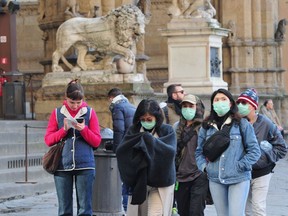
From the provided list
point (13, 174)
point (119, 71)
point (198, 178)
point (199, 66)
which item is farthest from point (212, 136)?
point (199, 66)

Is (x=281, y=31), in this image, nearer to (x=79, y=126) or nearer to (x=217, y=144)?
(x=79, y=126)

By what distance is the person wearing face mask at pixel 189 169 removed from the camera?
11852mm

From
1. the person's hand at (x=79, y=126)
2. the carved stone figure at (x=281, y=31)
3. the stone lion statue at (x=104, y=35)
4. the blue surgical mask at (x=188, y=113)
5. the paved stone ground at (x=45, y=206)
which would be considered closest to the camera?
the person's hand at (x=79, y=126)

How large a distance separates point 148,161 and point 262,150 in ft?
6.57

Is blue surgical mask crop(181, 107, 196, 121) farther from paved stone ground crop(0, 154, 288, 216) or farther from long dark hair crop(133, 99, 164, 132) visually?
paved stone ground crop(0, 154, 288, 216)

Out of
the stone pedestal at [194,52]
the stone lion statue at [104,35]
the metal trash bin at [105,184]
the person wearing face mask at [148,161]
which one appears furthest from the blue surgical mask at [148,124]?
the stone pedestal at [194,52]

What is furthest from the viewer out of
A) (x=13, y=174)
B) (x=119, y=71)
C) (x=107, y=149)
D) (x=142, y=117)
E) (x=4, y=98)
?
(x=4, y=98)

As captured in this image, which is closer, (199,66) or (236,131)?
(236,131)

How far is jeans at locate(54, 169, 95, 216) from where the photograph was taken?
11.7 metres

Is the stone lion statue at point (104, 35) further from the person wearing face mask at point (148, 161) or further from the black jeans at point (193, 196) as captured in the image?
the person wearing face mask at point (148, 161)

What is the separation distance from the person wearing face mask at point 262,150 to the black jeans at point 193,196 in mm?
606

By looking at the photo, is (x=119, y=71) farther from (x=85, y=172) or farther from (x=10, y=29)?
(x=85, y=172)

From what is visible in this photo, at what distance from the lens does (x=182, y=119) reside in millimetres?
12219

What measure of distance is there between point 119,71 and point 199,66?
3.07 meters
